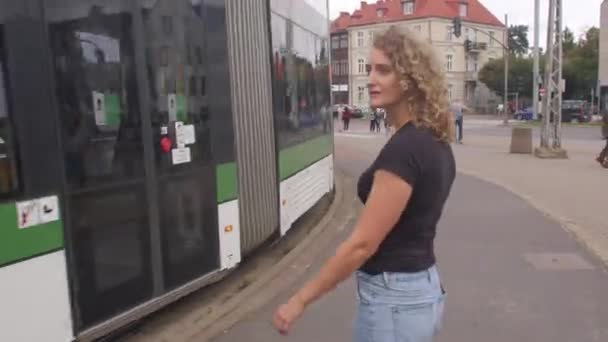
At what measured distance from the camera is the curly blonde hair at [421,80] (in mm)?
2262

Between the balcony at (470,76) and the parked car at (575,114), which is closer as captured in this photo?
the parked car at (575,114)

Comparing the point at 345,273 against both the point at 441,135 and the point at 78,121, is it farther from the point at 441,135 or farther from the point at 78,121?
the point at 78,121

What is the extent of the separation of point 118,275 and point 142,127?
100 centimetres

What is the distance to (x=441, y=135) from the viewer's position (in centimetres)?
228

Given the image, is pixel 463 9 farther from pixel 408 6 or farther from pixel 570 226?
pixel 570 226

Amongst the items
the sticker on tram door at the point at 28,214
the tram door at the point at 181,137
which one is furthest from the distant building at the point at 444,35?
the sticker on tram door at the point at 28,214

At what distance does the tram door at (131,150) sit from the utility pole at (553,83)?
1548cm

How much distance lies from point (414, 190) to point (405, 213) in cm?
10

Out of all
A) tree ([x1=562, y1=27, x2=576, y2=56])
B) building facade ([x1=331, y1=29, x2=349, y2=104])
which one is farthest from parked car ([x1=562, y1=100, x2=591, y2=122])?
building facade ([x1=331, y1=29, x2=349, y2=104])

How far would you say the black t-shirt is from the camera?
2.15 meters

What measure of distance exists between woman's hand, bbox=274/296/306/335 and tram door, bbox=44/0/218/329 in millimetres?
1931

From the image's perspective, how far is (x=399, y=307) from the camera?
2289mm

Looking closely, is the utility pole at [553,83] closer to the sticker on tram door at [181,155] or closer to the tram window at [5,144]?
the sticker on tram door at [181,155]

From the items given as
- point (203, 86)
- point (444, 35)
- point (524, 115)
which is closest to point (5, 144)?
point (203, 86)
